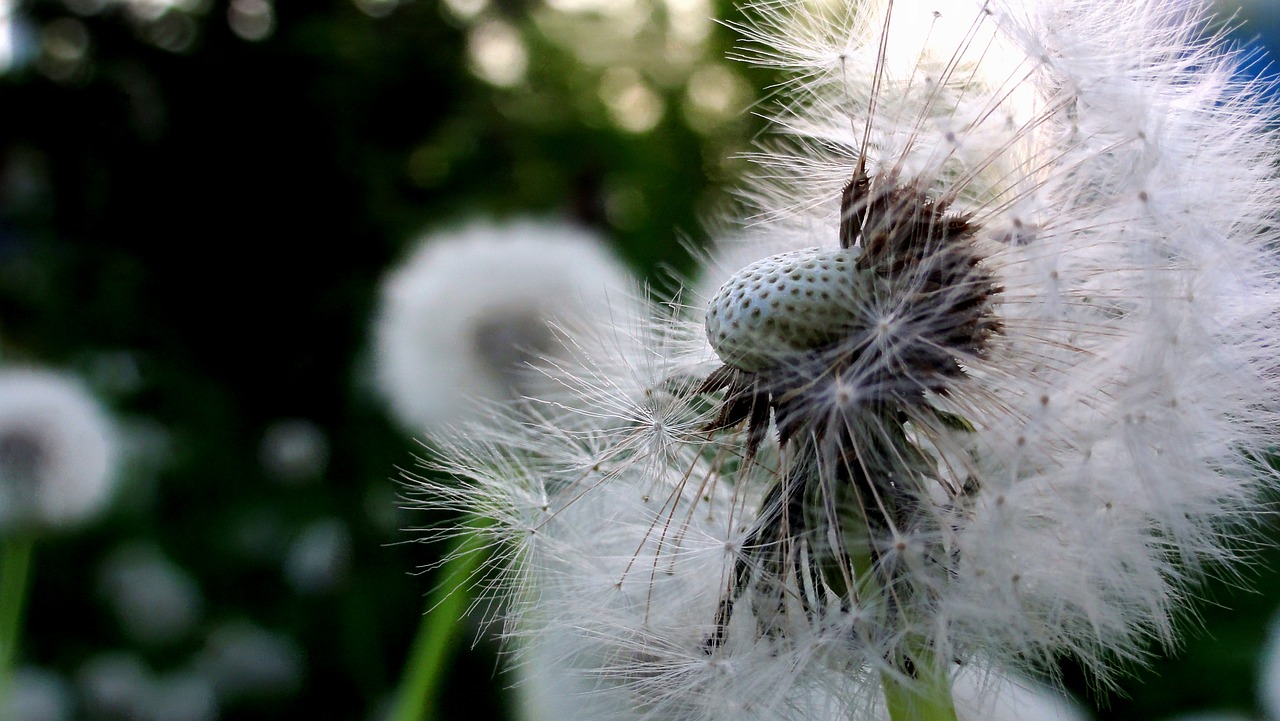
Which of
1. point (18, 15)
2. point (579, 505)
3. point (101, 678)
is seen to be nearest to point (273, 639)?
point (101, 678)

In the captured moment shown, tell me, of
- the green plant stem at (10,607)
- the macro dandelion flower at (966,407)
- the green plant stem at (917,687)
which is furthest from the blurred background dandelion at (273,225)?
the green plant stem at (917,687)

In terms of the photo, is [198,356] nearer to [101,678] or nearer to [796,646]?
[101,678]

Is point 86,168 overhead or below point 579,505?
overhead

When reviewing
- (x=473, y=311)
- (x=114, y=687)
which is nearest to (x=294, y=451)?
(x=114, y=687)

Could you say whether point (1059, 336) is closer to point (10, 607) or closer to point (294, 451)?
point (10, 607)

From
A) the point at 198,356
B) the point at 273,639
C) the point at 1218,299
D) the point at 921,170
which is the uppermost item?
the point at 921,170

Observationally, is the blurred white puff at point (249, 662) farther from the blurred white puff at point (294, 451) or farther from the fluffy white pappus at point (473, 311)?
the fluffy white pappus at point (473, 311)
